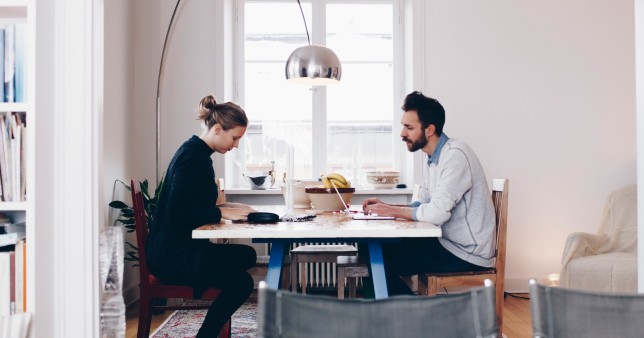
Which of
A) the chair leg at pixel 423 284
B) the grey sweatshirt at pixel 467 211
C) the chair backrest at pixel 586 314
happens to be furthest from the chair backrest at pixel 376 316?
the chair leg at pixel 423 284

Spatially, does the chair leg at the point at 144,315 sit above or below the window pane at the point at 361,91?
below

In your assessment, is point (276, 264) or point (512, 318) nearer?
point (276, 264)

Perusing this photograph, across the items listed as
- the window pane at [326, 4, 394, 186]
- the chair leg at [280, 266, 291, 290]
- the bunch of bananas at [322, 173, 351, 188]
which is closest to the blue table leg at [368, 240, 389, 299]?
the bunch of bananas at [322, 173, 351, 188]

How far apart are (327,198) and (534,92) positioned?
2.29m

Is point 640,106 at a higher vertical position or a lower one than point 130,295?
higher

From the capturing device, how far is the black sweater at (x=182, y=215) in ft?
7.89

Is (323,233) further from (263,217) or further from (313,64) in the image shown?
(313,64)

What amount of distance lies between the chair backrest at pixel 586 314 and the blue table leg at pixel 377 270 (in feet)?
3.80

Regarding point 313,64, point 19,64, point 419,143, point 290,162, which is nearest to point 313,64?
point 313,64

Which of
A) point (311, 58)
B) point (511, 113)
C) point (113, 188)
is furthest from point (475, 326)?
point (511, 113)

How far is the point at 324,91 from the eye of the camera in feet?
15.0

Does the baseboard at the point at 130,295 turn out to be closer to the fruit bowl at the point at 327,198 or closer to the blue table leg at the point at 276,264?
the fruit bowl at the point at 327,198

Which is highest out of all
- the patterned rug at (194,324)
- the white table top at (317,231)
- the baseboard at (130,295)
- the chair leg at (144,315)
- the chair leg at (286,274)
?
the white table top at (317,231)

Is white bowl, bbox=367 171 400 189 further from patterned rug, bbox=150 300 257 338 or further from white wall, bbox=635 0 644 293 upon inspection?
white wall, bbox=635 0 644 293
